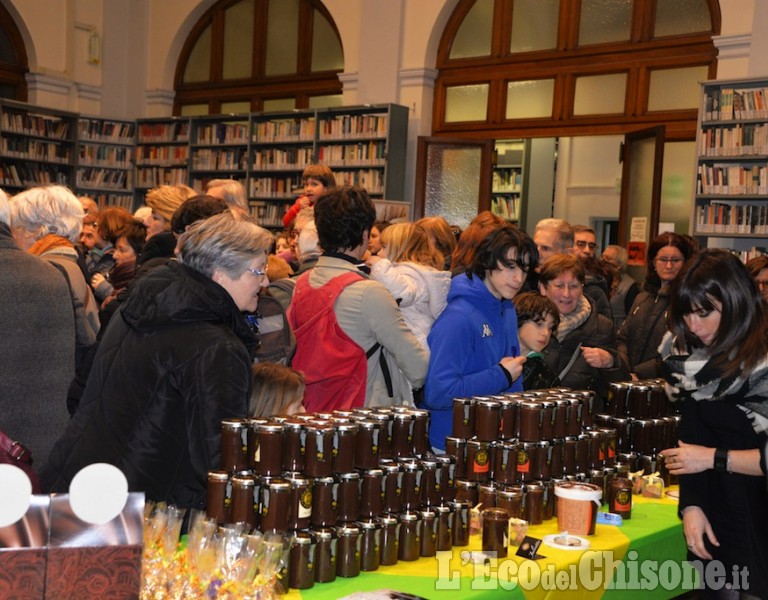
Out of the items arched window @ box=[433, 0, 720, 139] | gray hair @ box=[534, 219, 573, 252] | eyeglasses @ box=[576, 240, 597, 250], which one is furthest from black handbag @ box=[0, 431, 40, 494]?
arched window @ box=[433, 0, 720, 139]

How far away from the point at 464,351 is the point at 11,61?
10195 mm

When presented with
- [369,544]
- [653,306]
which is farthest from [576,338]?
[369,544]

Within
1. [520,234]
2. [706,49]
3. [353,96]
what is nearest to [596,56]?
[706,49]

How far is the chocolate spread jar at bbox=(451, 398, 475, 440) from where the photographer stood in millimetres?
2740

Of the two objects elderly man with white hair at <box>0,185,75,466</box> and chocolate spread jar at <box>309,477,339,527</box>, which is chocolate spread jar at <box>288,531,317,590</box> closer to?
chocolate spread jar at <box>309,477,339,527</box>

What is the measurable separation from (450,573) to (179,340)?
899 millimetres

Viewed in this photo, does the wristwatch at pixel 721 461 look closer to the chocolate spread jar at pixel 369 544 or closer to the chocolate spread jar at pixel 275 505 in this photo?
the chocolate spread jar at pixel 369 544

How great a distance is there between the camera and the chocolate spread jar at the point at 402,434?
2423mm

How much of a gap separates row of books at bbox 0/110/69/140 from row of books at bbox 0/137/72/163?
0.44 feet

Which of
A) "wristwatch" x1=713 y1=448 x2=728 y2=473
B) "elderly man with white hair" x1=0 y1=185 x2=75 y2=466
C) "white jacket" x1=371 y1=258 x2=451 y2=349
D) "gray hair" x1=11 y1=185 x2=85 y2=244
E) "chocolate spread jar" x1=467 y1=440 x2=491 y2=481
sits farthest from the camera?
"white jacket" x1=371 y1=258 x2=451 y2=349

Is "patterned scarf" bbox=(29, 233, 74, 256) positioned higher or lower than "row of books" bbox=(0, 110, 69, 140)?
lower

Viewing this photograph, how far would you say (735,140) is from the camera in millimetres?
7660

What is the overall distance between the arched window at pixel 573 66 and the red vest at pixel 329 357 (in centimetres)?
596

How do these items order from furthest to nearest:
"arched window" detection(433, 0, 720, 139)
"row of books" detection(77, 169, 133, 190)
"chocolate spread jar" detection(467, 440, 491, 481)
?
"row of books" detection(77, 169, 133, 190)
"arched window" detection(433, 0, 720, 139)
"chocolate spread jar" detection(467, 440, 491, 481)
